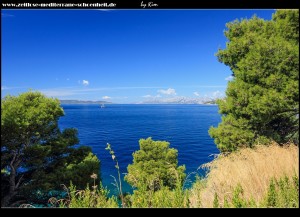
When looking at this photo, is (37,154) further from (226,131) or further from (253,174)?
(253,174)

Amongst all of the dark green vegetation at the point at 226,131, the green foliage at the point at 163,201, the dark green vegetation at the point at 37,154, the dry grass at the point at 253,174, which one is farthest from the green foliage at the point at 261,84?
the dark green vegetation at the point at 37,154

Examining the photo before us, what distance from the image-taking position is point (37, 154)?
316 inches

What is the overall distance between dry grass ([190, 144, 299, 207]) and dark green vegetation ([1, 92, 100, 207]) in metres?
4.95

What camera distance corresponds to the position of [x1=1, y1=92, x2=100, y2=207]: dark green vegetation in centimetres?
705

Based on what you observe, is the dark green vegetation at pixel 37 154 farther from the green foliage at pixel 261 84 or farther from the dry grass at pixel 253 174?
the green foliage at pixel 261 84

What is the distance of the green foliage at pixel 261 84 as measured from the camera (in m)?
5.45

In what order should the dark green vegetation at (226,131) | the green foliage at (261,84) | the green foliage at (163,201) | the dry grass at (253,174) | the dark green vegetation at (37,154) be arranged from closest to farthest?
the green foliage at (163,201) < the dark green vegetation at (226,131) < the dry grass at (253,174) < the green foliage at (261,84) < the dark green vegetation at (37,154)

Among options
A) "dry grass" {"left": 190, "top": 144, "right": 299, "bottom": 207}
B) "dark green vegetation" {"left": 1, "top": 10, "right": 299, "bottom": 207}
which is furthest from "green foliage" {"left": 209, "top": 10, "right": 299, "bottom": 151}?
"dry grass" {"left": 190, "top": 144, "right": 299, "bottom": 207}

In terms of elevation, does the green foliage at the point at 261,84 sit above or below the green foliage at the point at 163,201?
above

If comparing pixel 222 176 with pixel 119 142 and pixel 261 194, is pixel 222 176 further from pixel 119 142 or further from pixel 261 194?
pixel 119 142

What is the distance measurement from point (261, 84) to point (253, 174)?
2.49 metres

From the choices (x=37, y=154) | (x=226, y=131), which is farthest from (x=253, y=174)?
(x=37, y=154)

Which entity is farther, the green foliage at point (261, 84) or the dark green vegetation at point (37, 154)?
the dark green vegetation at point (37, 154)

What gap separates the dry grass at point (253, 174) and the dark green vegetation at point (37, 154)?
4950 mm
